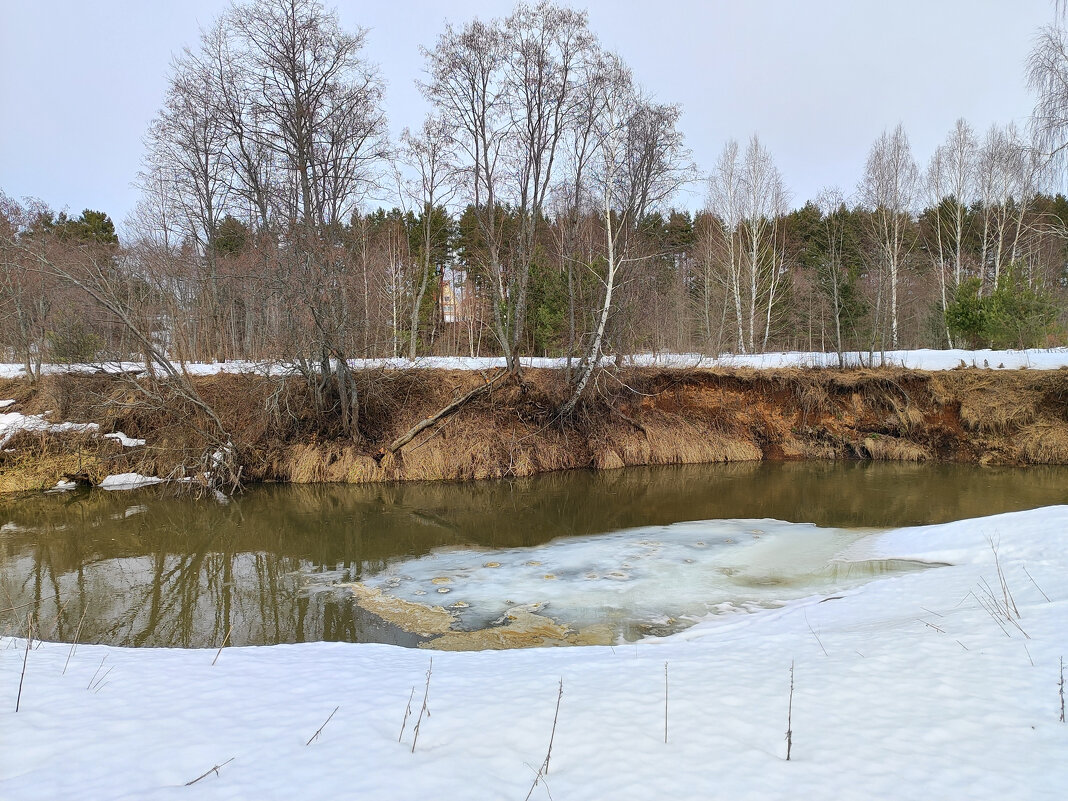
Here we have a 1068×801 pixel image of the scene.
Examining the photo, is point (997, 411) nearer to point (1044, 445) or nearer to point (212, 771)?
point (1044, 445)

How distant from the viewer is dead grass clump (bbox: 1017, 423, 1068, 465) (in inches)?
686

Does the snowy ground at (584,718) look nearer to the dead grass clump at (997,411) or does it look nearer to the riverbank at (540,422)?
the riverbank at (540,422)

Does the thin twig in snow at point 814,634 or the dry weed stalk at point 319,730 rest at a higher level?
the dry weed stalk at point 319,730

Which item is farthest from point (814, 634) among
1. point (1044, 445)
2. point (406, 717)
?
point (1044, 445)

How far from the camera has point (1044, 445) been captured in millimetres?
17547

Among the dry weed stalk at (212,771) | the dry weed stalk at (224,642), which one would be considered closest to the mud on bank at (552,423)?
the dry weed stalk at (224,642)

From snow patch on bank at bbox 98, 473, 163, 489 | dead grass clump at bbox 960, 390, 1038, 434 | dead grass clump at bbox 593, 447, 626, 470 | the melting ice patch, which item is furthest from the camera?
dead grass clump at bbox 960, 390, 1038, 434

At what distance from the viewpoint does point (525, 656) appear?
538cm

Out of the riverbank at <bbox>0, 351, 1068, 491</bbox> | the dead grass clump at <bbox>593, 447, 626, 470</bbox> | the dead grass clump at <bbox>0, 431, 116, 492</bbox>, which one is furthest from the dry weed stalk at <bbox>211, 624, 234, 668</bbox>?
the dead grass clump at <bbox>593, 447, 626, 470</bbox>

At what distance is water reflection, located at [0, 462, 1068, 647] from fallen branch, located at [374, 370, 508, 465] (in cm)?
145

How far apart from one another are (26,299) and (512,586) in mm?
20174

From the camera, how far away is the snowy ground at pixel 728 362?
17.2 m

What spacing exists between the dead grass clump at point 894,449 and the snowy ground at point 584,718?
15207mm

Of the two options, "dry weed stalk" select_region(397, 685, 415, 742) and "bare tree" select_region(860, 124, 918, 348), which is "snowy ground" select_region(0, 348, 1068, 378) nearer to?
"bare tree" select_region(860, 124, 918, 348)
